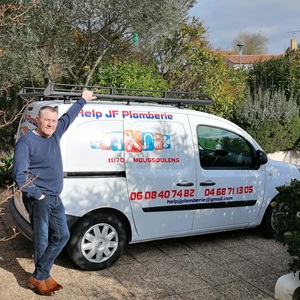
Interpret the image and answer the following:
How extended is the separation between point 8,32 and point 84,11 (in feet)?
4.21

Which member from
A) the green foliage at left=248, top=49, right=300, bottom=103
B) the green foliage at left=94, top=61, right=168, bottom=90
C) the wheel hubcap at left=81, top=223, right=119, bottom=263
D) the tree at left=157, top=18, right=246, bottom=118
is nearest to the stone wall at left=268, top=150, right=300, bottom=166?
the tree at left=157, top=18, right=246, bottom=118

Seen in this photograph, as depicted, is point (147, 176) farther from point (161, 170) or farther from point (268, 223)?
point (268, 223)

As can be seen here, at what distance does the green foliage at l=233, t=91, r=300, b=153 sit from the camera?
10383 millimetres

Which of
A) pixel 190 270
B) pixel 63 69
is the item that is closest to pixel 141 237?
pixel 190 270

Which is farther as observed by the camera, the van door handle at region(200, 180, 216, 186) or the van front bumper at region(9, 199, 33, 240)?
the van door handle at region(200, 180, 216, 186)

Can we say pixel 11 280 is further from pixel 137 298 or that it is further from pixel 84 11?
pixel 84 11

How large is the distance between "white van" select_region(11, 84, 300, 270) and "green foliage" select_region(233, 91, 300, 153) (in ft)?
16.3

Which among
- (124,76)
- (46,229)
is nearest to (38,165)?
(46,229)

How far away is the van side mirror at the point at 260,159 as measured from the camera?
5.40 m

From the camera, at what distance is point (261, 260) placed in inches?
190

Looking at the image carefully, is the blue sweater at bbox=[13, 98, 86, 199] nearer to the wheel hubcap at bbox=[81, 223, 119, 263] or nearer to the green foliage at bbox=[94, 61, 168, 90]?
the wheel hubcap at bbox=[81, 223, 119, 263]

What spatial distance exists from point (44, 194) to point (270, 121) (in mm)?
8069

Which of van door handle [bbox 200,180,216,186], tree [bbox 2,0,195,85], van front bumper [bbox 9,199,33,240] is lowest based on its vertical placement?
van front bumper [bbox 9,199,33,240]

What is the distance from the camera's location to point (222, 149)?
5.29 m
